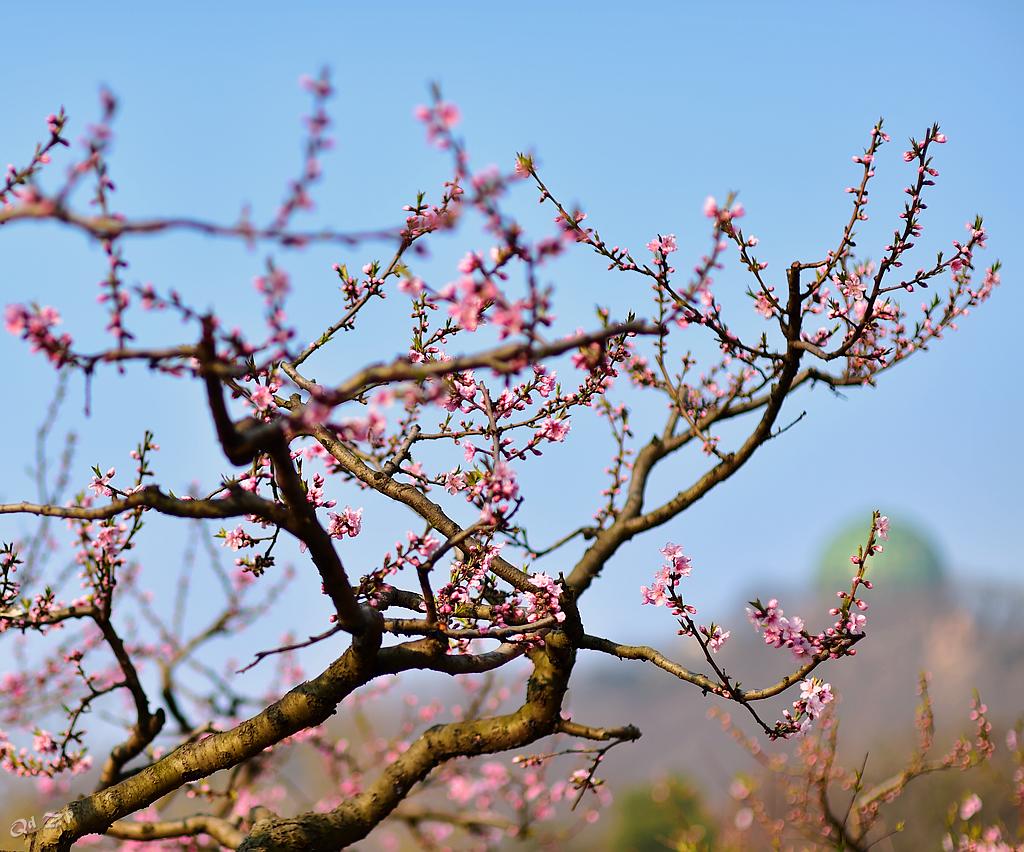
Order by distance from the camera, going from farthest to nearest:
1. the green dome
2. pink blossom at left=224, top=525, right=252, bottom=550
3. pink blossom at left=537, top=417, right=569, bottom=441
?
1. the green dome
2. pink blossom at left=537, top=417, right=569, bottom=441
3. pink blossom at left=224, top=525, right=252, bottom=550

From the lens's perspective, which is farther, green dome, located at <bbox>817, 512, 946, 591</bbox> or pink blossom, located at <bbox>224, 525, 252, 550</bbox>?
green dome, located at <bbox>817, 512, 946, 591</bbox>

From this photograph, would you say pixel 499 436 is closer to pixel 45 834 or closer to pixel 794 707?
pixel 794 707

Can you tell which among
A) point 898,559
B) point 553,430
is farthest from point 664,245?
point 898,559

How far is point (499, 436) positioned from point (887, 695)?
9673cm

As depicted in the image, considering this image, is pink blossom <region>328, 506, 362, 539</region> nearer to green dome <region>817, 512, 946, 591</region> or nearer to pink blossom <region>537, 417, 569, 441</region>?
pink blossom <region>537, 417, 569, 441</region>

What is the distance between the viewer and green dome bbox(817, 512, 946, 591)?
9319 centimetres

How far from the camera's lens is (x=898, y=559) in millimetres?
94438

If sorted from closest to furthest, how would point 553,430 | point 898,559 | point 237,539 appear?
point 237,539 < point 553,430 < point 898,559

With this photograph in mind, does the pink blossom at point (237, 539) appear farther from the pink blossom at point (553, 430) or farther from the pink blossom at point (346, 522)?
the pink blossom at point (553, 430)

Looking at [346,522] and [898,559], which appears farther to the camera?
[898,559]

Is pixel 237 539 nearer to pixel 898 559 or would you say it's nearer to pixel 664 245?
pixel 664 245

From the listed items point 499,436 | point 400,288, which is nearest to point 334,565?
point 400,288

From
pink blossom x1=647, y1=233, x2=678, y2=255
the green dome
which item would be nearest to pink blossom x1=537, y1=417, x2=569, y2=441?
pink blossom x1=647, y1=233, x2=678, y2=255

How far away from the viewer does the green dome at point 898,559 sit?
306ft
